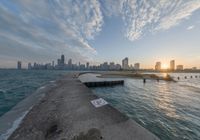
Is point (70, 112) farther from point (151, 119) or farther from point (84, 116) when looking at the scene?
point (151, 119)

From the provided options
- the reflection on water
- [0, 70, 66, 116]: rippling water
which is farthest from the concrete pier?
the reflection on water

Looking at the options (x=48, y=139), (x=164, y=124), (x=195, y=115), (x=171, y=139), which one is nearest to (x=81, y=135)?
(x=48, y=139)

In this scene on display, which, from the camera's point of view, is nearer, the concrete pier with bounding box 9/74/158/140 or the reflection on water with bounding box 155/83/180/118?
the concrete pier with bounding box 9/74/158/140

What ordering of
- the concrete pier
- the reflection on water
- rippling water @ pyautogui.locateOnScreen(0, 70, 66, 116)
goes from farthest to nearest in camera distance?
rippling water @ pyautogui.locateOnScreen(0, 70, 66, 116) → the reflection on water → the concrete pier

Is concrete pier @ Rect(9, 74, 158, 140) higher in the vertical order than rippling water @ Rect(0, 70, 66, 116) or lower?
higher

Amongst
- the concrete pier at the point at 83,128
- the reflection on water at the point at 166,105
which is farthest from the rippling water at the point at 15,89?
the reflection on water at the point at 166,105

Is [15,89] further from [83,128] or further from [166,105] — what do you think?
[166,105]

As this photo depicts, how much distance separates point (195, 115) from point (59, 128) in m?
11.6

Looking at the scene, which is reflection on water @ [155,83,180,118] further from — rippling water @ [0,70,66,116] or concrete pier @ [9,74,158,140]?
rippling water @ [0,70,66,116]

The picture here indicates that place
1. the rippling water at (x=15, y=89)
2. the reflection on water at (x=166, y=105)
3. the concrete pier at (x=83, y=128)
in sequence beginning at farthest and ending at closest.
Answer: the rippling water at (x=15, y=89)
the reflection on water at (x=166, y=105)
the concrete pier at (x=83, y=128)

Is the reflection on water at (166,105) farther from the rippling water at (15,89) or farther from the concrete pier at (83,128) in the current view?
the rippling water at (15,89)

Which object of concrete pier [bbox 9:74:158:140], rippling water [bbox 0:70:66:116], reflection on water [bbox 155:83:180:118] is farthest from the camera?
rippling water [bbox 0:70:66:116]

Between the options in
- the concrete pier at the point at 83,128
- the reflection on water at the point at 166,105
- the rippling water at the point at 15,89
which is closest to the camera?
the concrete pier at the point at 83,128

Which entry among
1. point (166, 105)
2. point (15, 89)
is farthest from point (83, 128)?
point (15, 89)
